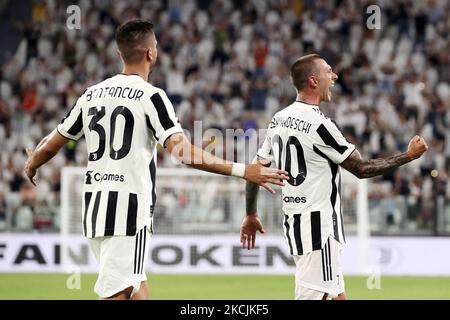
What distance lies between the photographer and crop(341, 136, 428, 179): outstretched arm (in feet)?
21.2

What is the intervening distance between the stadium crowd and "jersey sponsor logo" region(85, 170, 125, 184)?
11.1m

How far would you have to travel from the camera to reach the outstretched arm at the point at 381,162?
6477 millimetres

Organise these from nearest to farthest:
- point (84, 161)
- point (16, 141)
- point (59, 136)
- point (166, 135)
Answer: point (166, 135), point (59, 136), point (84, 161), point (16, 141)

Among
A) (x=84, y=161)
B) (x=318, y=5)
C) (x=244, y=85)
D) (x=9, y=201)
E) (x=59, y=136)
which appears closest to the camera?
(x=59, y=136)

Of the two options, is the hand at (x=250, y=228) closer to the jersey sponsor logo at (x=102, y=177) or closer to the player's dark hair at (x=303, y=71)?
the player's dark hair at (x=303, y=71)

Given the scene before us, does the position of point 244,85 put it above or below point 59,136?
above

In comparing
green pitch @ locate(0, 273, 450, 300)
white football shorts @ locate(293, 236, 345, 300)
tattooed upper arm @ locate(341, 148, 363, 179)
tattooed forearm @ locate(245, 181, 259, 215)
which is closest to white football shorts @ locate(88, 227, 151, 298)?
white football shorts @ locate(293, 236, 345, 300)

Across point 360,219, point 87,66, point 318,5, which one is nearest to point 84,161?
point 87,66

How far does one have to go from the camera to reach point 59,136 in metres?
6.37

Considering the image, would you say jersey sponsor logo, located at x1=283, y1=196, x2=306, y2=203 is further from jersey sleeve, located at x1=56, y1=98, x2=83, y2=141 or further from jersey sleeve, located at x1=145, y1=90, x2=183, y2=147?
jersey sleeve, located at x1=56, y1=98, x2=83, y2=141

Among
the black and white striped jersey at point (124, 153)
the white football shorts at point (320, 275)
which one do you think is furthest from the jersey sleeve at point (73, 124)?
the white football shorts at point (320, 275)

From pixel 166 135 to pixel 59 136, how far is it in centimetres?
81

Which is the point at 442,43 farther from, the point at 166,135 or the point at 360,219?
the point at 166,135

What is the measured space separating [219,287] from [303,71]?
273 inches
